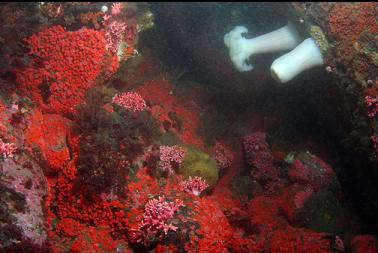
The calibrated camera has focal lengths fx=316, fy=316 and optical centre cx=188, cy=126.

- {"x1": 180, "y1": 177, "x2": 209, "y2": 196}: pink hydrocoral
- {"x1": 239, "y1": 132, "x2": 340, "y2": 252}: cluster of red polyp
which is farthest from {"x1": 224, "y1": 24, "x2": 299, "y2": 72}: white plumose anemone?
{"x1": 180, "y1": 177, "x2": 209, "y2": 196}: pink hydrocoral

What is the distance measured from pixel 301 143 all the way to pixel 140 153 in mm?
3711

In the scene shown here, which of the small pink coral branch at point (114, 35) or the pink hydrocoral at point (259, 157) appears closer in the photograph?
the small pink coral branch at point (114, 35)

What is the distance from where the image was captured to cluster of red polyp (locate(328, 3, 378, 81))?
15.9 ft

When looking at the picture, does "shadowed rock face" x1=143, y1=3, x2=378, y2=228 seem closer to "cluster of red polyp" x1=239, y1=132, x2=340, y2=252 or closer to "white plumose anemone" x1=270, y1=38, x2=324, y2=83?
"white plumose anemone" x1=270, y1=38, x2=324, y2=83

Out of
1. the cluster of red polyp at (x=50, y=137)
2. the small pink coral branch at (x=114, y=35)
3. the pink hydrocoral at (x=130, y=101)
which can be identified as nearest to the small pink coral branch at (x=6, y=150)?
the cluster of red polyp at (x=50, y=137)

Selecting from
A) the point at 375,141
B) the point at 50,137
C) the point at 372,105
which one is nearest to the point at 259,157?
the point at 375,141

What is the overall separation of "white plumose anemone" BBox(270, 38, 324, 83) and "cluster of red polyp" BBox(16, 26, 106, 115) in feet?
10.3

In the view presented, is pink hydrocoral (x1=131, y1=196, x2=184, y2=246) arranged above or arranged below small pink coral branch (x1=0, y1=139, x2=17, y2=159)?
below

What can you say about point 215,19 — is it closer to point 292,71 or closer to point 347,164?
point 292,71

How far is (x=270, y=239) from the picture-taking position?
478 cm

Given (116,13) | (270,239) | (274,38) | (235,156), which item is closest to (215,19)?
(274,38)

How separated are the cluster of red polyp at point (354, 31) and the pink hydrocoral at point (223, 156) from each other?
2.69m

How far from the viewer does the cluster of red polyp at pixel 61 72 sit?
5.39m

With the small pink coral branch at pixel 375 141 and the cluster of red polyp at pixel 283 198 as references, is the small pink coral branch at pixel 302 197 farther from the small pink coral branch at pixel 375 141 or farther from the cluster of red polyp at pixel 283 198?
the small pink coral branch at pixel 375 141
